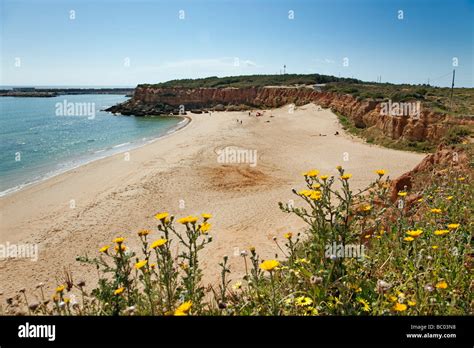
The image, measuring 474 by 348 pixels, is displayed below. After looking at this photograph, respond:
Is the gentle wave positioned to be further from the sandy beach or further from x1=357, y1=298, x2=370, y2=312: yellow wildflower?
x1=357, y1=298, x2=370, y2=312: yellow wildflower

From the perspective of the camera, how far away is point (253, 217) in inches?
428

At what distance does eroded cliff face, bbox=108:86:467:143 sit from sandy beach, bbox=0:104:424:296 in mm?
2158

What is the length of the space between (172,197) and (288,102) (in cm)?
3938

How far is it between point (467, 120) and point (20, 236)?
68.7 ft

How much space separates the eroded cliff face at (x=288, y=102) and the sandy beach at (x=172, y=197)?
85.0 inches

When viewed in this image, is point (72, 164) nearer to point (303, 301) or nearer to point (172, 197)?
point (172, 197)

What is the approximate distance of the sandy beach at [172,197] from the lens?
8.95m

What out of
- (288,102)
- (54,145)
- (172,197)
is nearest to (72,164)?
(54,145)

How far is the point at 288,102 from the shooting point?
162ft

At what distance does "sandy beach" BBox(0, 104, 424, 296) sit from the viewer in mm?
8945

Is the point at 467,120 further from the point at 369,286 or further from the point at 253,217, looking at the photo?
the point at 369,286

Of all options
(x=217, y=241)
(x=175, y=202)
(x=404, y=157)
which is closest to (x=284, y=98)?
(x=404, y=157)

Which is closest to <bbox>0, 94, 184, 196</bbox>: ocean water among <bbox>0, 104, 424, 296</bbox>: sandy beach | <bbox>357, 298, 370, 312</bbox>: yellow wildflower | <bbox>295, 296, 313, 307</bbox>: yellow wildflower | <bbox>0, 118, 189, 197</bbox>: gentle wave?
<bbox>0, 118, 189, 197</bbox>: gentle wave

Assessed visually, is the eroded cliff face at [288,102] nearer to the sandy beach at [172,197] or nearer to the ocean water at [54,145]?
the sandy beach at [172,197]
